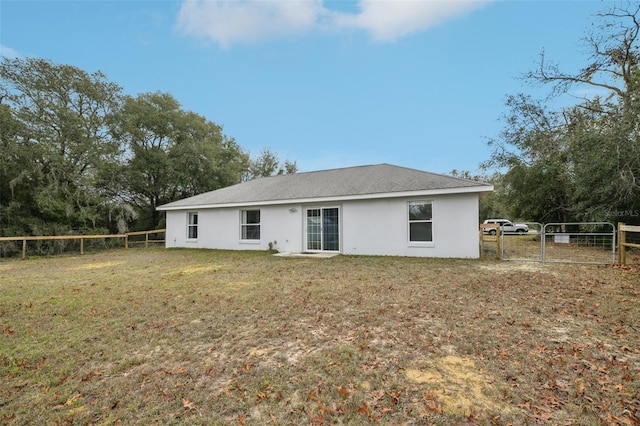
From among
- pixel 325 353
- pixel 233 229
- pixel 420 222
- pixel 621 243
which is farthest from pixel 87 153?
pixel 621 243

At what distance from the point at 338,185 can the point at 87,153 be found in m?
13.8

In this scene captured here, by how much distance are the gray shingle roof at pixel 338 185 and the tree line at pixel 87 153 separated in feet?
17.5

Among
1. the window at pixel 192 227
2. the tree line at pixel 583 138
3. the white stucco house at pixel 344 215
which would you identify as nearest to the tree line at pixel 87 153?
the white stucco house at pixel 344 215

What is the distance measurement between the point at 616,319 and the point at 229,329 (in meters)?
5.10

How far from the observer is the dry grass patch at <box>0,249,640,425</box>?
2260 mm

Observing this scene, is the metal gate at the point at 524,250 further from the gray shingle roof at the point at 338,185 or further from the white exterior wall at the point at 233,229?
the white exterior wall at the point at 233,229

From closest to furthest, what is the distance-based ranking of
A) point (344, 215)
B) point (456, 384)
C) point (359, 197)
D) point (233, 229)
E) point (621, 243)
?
point (456, 384) < point (621, 243) < point (359, 197) < point (344, 215) < point (233, 229)

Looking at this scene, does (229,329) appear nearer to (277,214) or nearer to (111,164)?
(277,214)

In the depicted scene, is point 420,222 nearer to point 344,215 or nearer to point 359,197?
point 359,197

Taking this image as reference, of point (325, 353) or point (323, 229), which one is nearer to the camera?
point (325, 353)

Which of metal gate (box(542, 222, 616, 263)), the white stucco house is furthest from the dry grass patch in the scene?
the white stucco house

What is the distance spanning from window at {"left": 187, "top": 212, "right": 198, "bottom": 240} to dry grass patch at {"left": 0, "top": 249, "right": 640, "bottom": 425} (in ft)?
28.5

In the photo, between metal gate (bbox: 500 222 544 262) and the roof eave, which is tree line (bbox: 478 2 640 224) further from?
the roof eave

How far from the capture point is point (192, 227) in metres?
15.1
